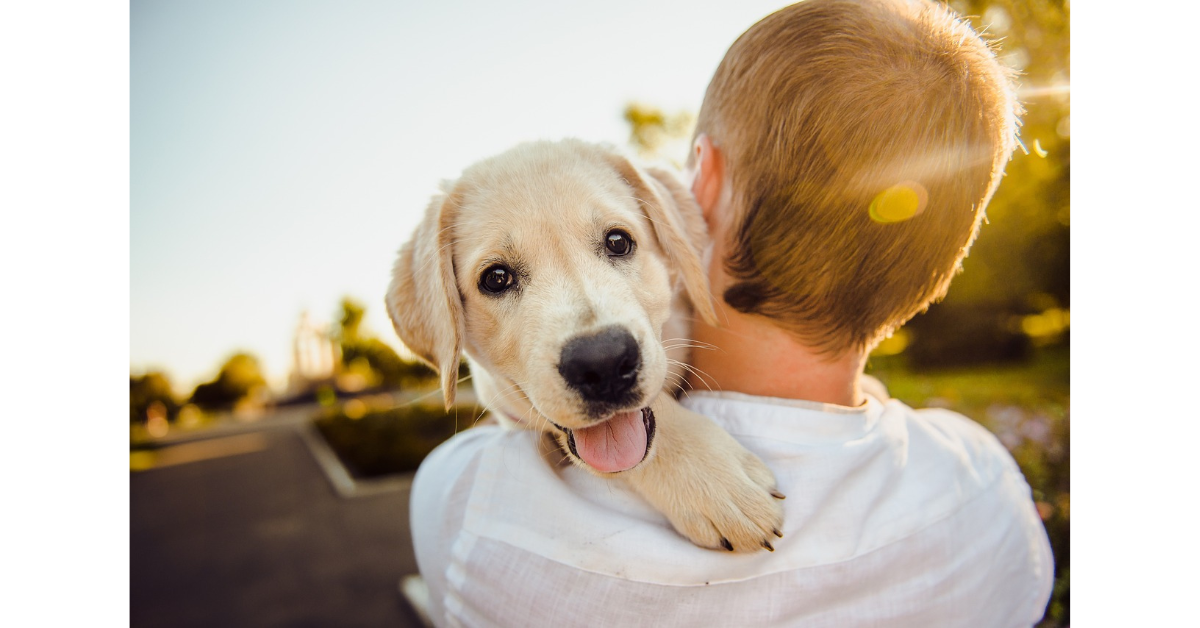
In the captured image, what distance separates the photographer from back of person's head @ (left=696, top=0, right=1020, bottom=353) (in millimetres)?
1844

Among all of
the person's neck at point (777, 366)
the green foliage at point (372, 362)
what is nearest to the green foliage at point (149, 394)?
the person's neck at point (777, 366)

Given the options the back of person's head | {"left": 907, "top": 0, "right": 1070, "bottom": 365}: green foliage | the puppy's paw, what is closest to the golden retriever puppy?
the puppy's paw

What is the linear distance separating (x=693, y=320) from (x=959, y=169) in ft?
3.28

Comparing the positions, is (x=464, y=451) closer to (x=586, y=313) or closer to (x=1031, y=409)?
(x=586, y=313)

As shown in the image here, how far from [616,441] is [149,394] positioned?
3575mm

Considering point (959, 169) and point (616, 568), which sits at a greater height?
point (959, 169)

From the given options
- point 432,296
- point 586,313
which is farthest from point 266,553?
point 586,313

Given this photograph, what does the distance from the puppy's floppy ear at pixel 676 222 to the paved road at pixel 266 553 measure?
625 centimetres

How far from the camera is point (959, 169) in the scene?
6.26 ft

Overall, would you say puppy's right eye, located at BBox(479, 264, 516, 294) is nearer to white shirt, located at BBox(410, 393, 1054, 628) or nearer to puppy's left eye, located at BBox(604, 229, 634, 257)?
puppy's left eye, located at BBox(604, 229, 634, 257)

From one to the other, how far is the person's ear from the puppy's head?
0.18 ft

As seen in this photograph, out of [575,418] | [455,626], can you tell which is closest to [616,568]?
[575,418]

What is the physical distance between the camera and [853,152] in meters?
1.85

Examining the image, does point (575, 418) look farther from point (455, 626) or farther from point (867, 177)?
point (867, 177)
